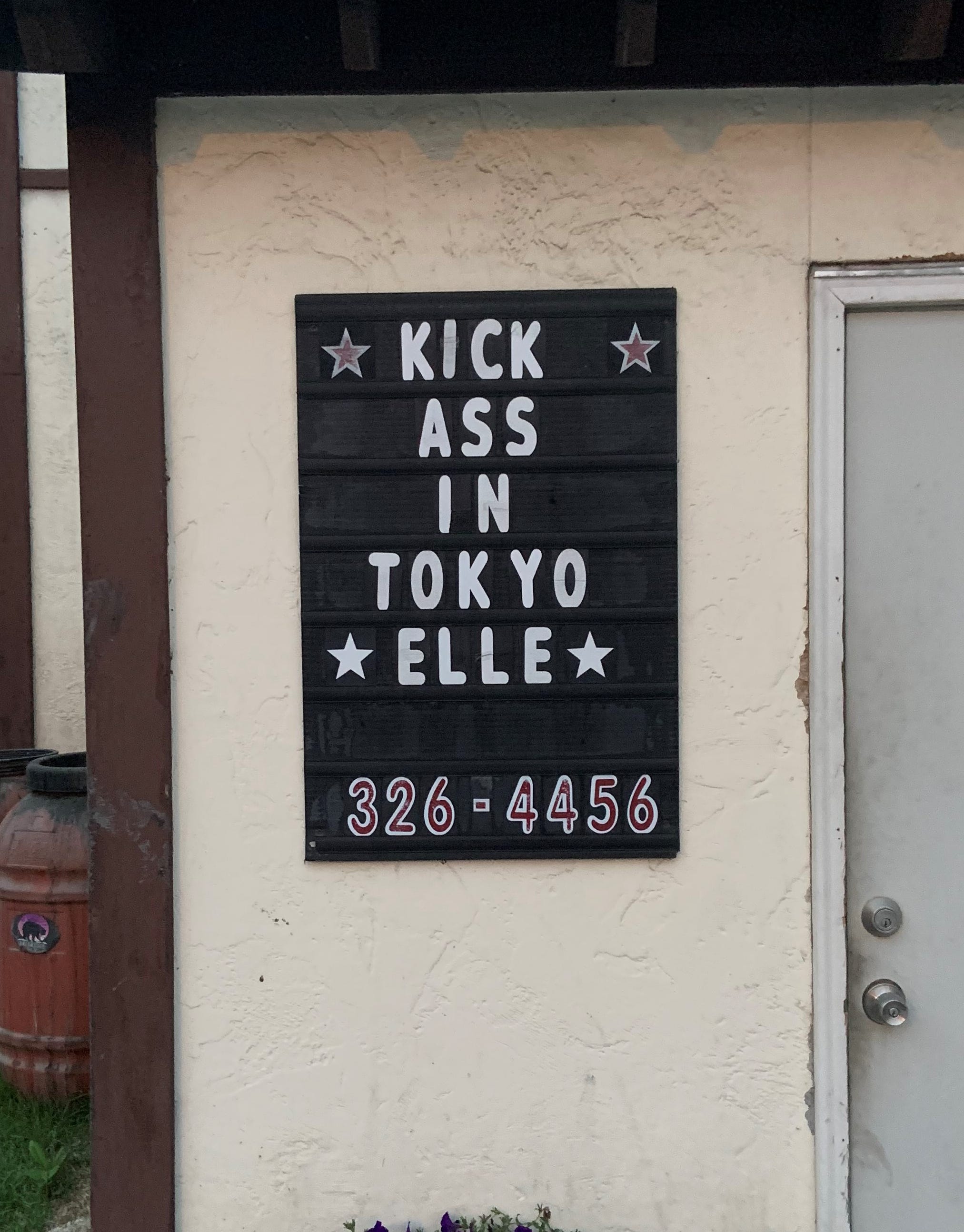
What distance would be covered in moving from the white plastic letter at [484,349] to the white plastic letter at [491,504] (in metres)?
0.23

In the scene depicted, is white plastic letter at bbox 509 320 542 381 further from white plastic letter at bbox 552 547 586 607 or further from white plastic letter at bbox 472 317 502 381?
white plastic letter at bbox 552 547 586 607

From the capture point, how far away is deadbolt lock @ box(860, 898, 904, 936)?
224 centimetres

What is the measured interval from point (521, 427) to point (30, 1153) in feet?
8.10

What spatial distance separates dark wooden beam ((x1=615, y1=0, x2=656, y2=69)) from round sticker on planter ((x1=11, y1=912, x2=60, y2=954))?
113 inches

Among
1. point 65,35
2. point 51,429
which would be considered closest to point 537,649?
point 65,35

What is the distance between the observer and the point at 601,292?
7.30 feet

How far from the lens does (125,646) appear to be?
88.1 inches

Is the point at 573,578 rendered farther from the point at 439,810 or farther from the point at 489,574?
the point at 439,810

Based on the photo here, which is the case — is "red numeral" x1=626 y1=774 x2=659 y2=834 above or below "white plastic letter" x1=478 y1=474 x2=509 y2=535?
below

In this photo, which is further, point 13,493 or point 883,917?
point 13,493

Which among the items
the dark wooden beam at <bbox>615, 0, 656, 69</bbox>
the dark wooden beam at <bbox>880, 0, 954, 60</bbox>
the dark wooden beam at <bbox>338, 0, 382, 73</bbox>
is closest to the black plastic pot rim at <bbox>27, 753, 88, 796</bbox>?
the dark wooden beam at <bbox>338, 0, 382, 73</bbox>

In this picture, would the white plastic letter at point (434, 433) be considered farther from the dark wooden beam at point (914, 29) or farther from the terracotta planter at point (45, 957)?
the terracotta planter at point (45, 957)

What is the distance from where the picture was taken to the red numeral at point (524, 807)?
2.25 meters

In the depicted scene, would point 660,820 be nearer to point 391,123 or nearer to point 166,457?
point 166,457
